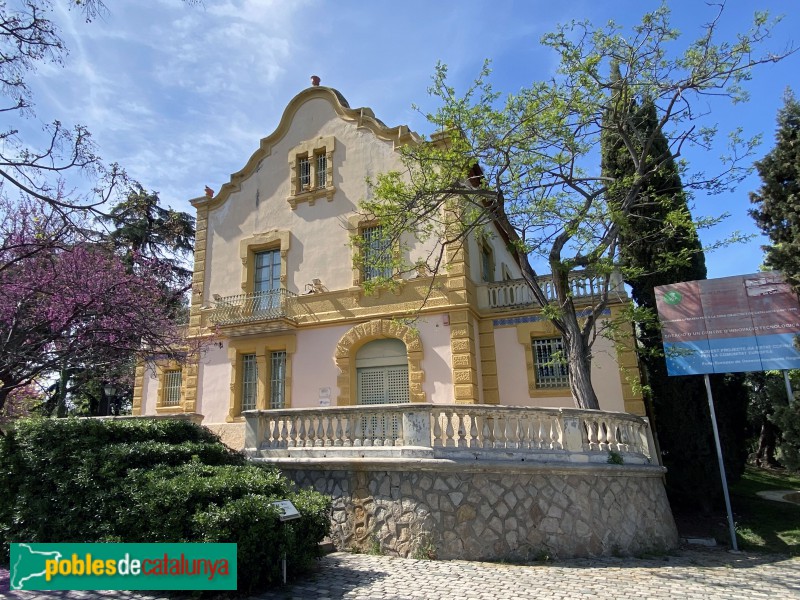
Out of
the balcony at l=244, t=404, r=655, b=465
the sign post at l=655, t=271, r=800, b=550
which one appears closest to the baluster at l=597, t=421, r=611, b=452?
the balcony at l=244, t=404, r=655, b=465

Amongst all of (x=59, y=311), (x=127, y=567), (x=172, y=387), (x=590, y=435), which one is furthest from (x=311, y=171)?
(x=127, y=567)

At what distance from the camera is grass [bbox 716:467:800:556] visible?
9.85 meters

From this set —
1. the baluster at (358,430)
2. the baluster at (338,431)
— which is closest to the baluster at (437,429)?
the baluster at (358,430)

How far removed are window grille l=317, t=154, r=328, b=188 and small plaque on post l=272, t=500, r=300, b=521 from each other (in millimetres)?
12120

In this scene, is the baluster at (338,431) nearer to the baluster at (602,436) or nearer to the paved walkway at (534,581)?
the paved walkway at (534,581)

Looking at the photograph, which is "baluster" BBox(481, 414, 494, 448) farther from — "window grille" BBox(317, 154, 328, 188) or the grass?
"window grille" BBox(317, 154, 328, 188)

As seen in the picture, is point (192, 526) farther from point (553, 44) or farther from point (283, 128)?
point (283, 128)

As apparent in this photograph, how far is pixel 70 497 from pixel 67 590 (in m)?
1.48

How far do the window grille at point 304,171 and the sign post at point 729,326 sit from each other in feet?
37.0

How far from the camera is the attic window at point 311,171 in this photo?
16.7 metres

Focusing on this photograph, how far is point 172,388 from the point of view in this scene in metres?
17.6

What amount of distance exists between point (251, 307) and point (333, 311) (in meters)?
2.97

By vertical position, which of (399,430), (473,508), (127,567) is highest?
(399,430)

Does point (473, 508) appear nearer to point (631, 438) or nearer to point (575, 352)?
point (631, 438)
